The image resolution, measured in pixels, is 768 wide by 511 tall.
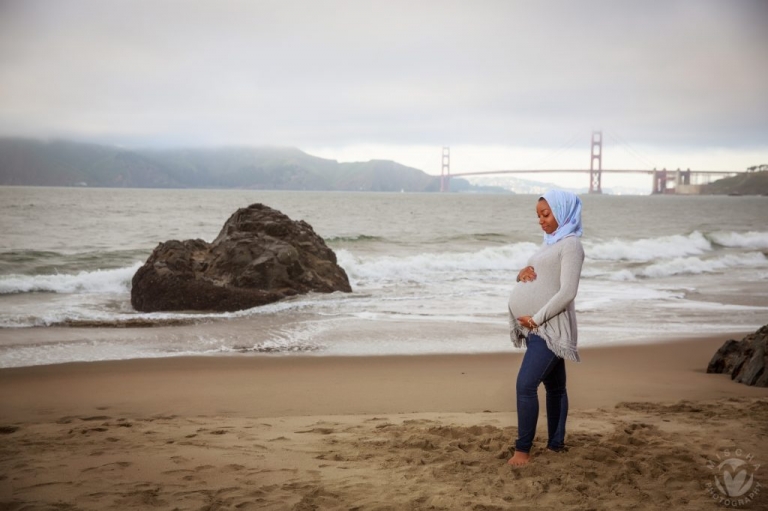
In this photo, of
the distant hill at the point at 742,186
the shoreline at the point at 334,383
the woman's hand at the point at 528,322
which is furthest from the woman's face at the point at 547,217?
the distant hill at the point at 742,186

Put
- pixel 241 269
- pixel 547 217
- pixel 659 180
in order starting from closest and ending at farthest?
1. pixel 547 217
2. pixel 241 269
3. pixel 659 180

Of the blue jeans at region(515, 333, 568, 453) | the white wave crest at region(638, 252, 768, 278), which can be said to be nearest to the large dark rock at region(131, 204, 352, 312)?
the blue jeans at region(515, 333, 568, 453)

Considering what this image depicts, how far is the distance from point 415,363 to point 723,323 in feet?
17.4

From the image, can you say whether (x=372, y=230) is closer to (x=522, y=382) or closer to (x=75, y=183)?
(x=522, y=382)

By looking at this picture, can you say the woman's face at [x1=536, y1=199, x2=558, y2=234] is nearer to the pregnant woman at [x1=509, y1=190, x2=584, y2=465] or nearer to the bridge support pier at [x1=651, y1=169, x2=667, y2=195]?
the pregnant woman at [x1=509, y1=190, x2=584, y2=465]

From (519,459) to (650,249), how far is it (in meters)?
23.2

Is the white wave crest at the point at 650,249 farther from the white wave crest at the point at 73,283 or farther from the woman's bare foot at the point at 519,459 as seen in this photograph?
the woman's bare foot at the point at 519,459

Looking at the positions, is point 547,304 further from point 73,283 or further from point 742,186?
point 742,186

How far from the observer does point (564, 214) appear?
11.3 ft

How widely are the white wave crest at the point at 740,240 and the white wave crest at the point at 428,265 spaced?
451 inches

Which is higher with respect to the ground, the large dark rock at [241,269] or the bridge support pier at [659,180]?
the bridge support pier at [659,180]

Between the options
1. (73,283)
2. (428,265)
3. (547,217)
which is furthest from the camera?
(428,265)

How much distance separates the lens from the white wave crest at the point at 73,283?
42.6 feet

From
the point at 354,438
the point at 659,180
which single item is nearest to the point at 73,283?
the point at 354,438
